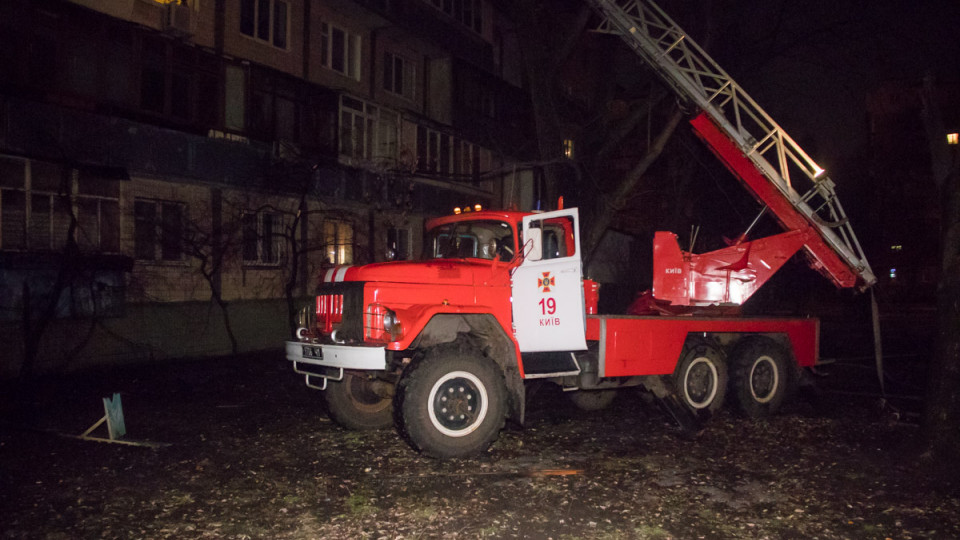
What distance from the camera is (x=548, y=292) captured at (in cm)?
798

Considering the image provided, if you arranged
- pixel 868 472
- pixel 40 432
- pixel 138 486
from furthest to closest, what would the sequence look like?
pixel 40 432 → pixel 868 472 → pixel 138 486

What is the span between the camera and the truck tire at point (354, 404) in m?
8.41

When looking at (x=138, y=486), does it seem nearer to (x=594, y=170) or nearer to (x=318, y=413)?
(x=318, y=413)

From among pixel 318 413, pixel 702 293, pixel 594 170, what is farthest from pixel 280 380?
pixel 594 170

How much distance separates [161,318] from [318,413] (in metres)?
7.18

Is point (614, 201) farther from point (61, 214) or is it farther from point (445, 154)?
point (61, 214)

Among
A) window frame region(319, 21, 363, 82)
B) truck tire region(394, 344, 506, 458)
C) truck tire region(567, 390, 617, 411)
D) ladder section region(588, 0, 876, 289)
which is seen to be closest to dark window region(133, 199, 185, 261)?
window frame region(319, 21, 363, 82)

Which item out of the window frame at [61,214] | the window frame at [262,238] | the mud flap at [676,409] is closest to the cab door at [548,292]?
the mud flap at [676,409]

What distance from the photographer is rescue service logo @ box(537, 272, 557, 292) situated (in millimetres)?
7973

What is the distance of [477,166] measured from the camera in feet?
91.4

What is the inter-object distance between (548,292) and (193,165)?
11422 millimetres

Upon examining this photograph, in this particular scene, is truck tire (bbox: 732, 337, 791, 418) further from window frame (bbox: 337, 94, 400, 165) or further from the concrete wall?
window frame (bbox: 337, 94, 400, 165)

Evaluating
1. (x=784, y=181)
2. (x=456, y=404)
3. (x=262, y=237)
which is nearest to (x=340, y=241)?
(x=262, y=237)

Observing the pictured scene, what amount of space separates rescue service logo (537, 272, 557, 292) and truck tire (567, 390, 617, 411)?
2.82 meters
